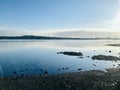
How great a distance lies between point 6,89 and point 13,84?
11.6 feet

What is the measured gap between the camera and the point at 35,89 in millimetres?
32500

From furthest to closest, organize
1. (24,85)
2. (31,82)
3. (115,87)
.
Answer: (31,82), (24,85), (115,87)

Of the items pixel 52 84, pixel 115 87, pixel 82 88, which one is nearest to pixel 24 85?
pixel 52 84

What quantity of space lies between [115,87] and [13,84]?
1706 centimetres

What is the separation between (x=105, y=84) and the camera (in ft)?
115

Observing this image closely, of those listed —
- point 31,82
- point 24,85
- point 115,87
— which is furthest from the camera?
point 31,82

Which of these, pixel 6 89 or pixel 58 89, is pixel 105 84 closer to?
pixel 58 89

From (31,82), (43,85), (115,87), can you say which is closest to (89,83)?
(115,87)

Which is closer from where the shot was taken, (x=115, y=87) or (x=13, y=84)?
(x=115, y=87)

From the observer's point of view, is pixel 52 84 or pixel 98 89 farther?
pixel 52 84

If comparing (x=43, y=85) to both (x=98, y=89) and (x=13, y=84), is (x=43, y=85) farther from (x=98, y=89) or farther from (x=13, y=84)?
(x=98, y=89)

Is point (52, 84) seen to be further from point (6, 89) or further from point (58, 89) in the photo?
point (6, 89)

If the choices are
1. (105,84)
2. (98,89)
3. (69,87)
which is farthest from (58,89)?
(105,84)

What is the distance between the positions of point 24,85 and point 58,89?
6360mm
